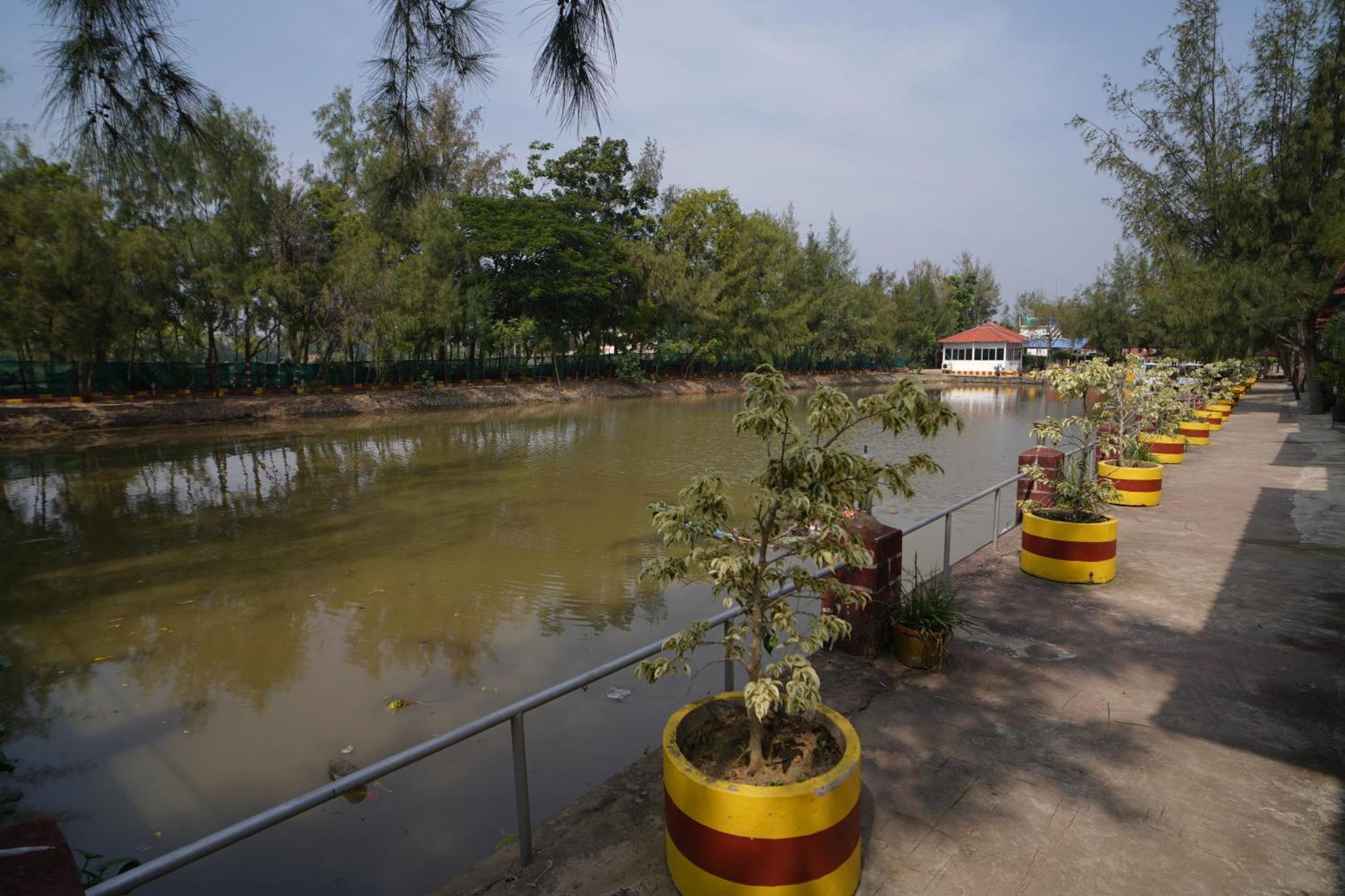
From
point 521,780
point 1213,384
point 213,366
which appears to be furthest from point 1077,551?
point 213,366

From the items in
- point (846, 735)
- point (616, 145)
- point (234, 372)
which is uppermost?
point (616, 145)

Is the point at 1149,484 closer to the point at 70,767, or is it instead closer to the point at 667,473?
the point at 667,473

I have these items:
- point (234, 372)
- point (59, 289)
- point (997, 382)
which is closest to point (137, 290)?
point (59, 289)

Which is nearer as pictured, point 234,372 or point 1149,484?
point 1149,484

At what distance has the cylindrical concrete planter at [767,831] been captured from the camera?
98.2 inches

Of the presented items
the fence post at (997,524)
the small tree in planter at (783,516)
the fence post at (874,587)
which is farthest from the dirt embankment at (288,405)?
the small tree in planter at (783,516)

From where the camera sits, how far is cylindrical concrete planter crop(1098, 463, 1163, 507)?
955 centimetres

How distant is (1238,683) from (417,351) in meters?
33.8

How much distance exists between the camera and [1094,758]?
3.72 meters

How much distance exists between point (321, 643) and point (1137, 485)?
10.4m

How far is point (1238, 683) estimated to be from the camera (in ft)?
14.8

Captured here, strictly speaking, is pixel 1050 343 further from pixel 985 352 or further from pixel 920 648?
pixel 920 648

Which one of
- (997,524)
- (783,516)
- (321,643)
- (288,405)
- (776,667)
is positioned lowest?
(321,643)

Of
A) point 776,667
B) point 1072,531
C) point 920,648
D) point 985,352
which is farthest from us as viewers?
point 985,352
